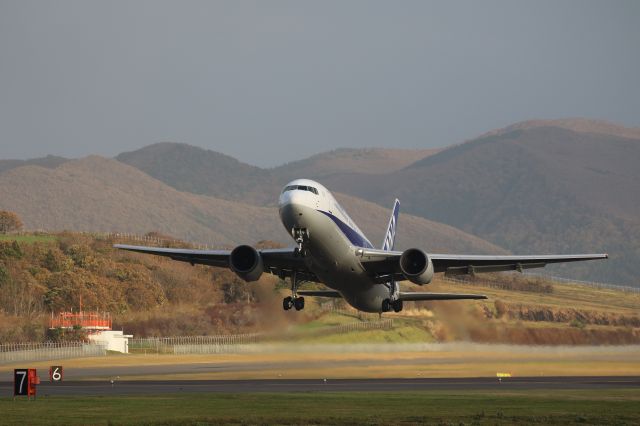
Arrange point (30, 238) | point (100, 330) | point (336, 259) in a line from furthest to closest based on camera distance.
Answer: point (30, 238) → point (100, 330) → point (336, 259)

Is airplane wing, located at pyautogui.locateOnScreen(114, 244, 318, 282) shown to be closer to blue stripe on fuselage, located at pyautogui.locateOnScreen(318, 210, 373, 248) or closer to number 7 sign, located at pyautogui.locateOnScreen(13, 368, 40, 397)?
blue stripe on fuselage, located at pyautogui.locateOnScreen(318, 210, 373, 248)

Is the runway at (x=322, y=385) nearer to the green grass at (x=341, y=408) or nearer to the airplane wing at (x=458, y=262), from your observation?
the green grass at (x=341, y=408)

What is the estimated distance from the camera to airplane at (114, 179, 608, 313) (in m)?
52.5

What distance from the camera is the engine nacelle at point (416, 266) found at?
56125 mm

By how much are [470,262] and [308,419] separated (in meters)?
17.9

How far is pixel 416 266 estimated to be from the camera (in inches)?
2226

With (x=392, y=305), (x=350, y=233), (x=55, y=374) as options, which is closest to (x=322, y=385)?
(x=392, y=305)

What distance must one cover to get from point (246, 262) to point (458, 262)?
447 inches

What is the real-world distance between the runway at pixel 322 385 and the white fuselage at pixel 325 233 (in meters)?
8.24

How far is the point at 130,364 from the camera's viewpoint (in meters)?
92.1

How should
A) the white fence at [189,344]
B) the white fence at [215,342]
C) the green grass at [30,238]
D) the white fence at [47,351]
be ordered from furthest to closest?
the green grass at [30,238], the white fence at [189,344], the white fence at [47,351], the white fence at [215,342]

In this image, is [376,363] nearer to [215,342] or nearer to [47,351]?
[215,342]

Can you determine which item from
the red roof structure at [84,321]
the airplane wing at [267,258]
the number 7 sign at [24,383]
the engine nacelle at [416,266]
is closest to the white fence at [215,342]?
the red roof structure at [84,321]

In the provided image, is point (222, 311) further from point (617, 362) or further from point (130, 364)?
point (617, 362)
